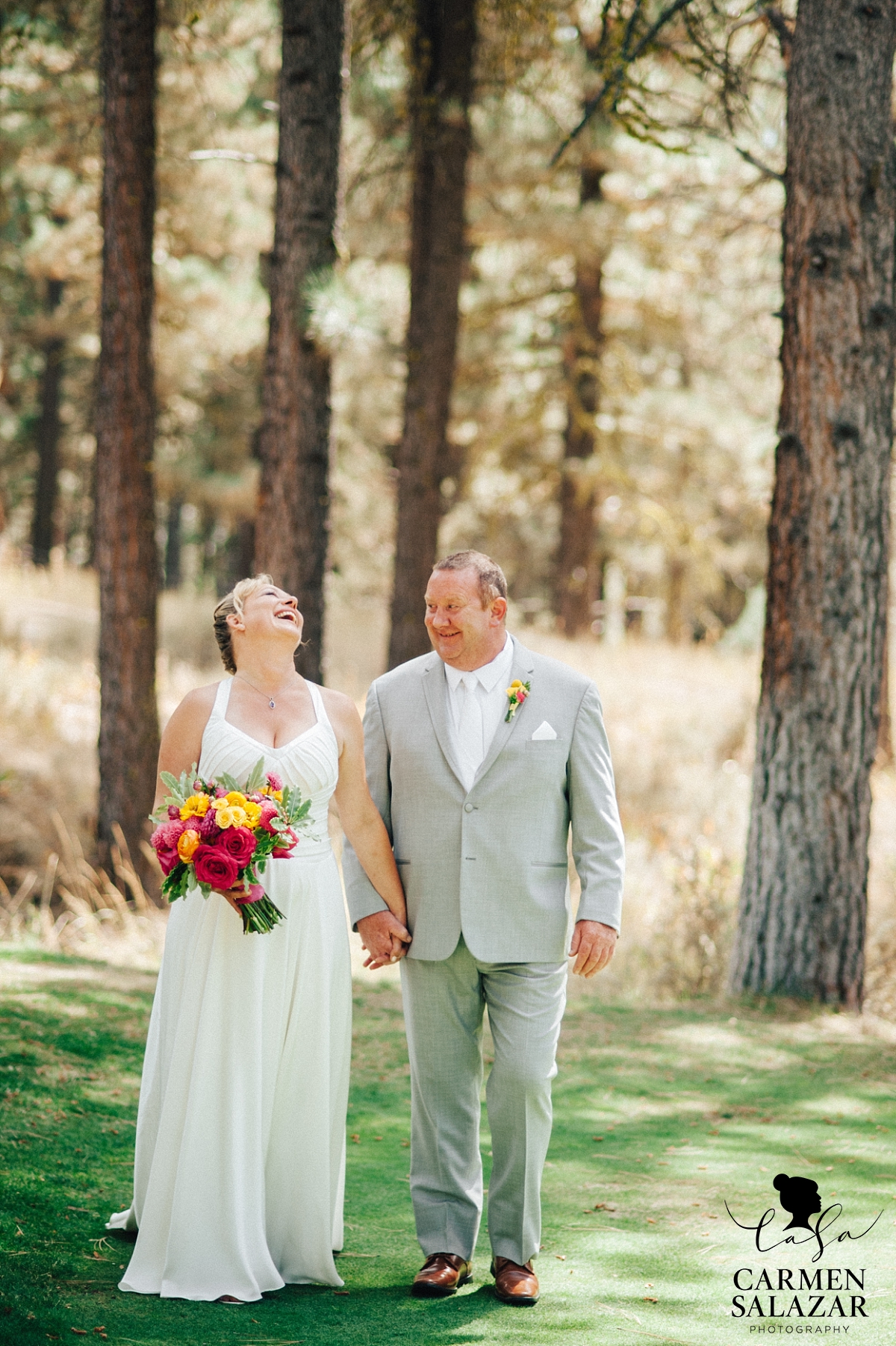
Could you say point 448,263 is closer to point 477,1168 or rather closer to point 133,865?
point 133,865

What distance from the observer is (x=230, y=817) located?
3.55m

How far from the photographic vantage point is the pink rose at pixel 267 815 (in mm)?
3625

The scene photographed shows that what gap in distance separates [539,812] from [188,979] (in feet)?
3.96

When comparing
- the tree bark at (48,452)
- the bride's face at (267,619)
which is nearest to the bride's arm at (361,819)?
the bride's face at (267,619)

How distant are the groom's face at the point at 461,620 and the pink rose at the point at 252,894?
3.04 ft

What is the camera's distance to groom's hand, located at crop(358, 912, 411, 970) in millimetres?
3971

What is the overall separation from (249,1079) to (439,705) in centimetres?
130

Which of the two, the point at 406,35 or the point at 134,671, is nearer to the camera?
the point at 134,671

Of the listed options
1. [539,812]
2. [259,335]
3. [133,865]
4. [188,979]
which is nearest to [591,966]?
[539,812]

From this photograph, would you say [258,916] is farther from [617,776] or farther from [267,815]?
[617,776]

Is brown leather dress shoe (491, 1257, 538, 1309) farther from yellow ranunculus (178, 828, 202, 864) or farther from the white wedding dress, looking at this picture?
yellow ranunculus (178, 828, 202, 864)

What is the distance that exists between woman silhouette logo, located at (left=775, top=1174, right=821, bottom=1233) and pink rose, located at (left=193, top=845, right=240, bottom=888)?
221cm

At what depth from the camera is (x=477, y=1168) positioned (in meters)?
4.04

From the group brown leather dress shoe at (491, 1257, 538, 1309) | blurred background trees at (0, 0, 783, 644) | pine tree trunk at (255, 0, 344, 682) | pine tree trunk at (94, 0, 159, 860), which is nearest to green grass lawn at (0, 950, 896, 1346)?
brown leather dress shoe at (491, 1257, 538, 1309)
